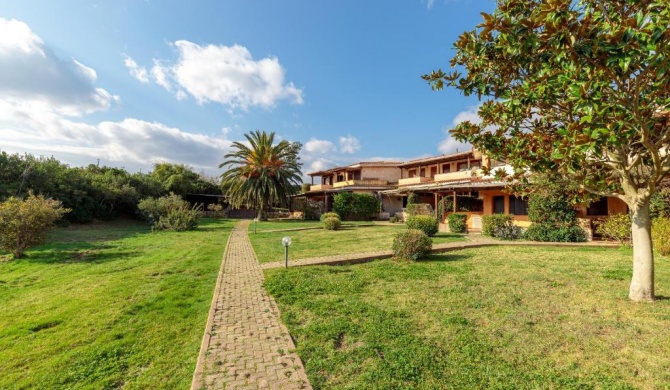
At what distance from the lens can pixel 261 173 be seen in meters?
29.7

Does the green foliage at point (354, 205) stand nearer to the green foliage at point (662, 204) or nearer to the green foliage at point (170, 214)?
the green foliage at point (170, 214)

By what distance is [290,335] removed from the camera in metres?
4.59

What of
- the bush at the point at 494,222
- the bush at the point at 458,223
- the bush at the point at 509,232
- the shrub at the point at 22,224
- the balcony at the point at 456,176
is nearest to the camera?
the shrub at the point at 22,224

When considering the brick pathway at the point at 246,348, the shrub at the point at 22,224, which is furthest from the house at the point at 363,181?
the brick pathway at the point at 246,348

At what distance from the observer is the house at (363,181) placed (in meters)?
34.1

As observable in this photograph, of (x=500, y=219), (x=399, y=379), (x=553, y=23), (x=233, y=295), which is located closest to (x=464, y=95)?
(x=553, y=23)

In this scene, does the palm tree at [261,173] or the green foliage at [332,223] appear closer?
the green foliage at [332,223]

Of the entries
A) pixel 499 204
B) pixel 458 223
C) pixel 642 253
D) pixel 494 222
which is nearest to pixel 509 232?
pixel 494 222

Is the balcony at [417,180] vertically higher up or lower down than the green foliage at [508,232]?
higher up

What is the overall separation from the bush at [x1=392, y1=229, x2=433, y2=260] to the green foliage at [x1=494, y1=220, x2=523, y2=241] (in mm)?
6944

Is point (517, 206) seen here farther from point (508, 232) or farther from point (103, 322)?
point (103, 322)

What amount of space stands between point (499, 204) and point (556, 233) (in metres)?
5.29

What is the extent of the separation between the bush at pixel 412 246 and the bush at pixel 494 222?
23.8ft

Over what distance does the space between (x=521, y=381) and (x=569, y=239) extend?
13.3m
